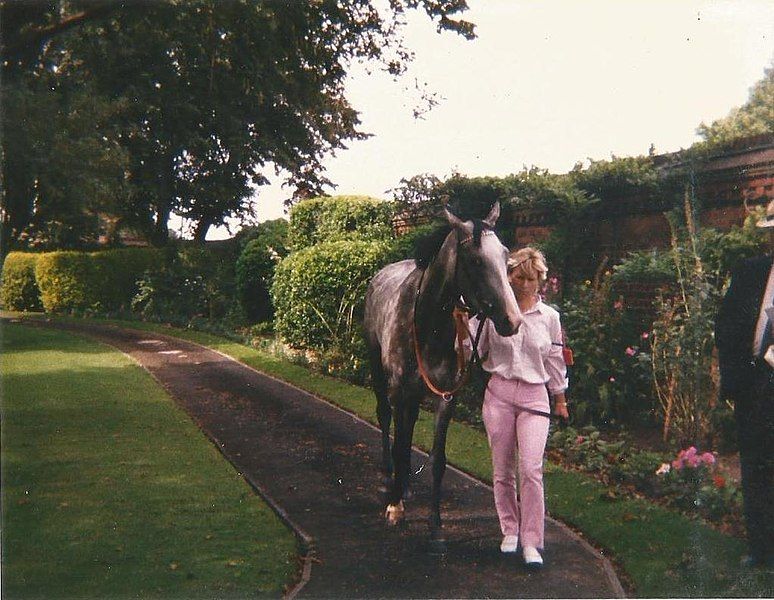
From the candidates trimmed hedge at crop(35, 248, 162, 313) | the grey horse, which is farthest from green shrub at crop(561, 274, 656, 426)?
trimmed hedge at crop(35, 248, 162, 313)

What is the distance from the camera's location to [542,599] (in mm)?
4707

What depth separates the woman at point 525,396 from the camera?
16.8 feet

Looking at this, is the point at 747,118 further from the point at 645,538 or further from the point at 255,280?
the point at 255,280

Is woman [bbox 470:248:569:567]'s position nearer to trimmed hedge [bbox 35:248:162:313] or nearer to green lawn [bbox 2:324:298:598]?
green lawn [bbox 2:324:298:598]

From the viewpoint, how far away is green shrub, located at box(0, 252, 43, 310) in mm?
8043

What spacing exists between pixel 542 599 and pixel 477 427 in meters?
4.92

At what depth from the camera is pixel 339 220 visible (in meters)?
15.4

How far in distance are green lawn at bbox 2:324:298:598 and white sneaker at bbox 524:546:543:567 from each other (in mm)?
1562

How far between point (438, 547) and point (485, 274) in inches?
78.7

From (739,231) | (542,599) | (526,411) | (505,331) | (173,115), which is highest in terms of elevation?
(173,115)

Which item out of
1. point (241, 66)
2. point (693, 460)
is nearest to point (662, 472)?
point (693, 460)

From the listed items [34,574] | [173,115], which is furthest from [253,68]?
[34,574]

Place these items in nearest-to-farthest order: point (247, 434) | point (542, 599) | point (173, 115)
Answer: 1. point (542, 599)
2. point (247, 434)
3. point (173, 115)

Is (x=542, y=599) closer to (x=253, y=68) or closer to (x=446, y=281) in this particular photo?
(x=446, y=281)
